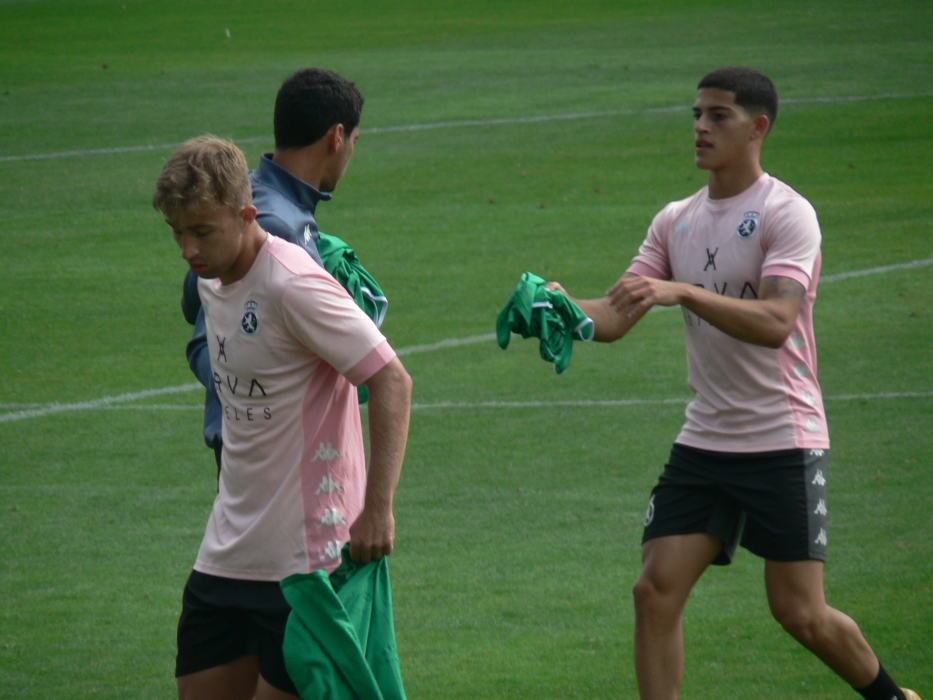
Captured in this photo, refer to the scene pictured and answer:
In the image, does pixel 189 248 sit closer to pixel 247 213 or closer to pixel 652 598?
pixel 247 213

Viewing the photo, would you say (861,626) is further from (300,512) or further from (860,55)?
(860,55)

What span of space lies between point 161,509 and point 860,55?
71.9 ft

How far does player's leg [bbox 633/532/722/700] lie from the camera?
503 centimetres

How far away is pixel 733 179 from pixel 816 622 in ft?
5.24

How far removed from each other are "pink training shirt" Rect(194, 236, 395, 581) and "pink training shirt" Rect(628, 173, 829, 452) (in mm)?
1642

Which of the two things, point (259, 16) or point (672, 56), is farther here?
point (259, 16)

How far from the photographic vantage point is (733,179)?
17.1 ft

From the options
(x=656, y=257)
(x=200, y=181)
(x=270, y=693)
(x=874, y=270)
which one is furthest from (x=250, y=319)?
(x=874, y=270)

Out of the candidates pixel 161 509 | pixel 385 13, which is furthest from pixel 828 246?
pixel 385 13

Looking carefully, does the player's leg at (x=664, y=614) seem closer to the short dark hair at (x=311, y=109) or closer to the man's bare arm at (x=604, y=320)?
the man's bare arm at (x=604, y=320)

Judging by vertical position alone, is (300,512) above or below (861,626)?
above

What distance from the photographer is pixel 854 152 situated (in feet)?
65.3

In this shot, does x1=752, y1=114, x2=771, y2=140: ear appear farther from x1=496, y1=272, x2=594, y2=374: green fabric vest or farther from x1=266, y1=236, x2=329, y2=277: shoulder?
x1=266, y1=236, x2=329, y2=277: shoulder

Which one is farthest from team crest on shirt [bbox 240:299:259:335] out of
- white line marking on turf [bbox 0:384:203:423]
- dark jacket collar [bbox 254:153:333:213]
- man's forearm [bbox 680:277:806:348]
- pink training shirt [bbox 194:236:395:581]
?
white line marking on turf [bbox 0:384:203:423]
